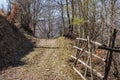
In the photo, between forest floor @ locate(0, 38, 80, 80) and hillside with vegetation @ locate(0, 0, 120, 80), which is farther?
forest floor @ locate(0, 38, 80, 80)

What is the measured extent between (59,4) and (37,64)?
28737 mm

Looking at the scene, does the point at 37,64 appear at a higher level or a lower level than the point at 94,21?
lower

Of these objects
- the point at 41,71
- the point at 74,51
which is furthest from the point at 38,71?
the point at 74,51

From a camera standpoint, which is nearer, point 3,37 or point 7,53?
point 7,53

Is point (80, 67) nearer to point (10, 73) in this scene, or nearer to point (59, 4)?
point (10, 73)

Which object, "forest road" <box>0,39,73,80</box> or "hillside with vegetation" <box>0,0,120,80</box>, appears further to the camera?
"forest road" <box>0,39,73,80</box>

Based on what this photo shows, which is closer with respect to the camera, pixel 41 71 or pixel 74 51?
pixel 41 71

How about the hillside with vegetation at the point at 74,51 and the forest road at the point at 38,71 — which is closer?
the hillside with vegetation at the point at 74,51

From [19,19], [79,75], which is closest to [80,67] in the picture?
[79,75]

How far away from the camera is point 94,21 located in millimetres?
27500

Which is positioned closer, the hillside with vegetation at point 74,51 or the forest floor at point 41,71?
the hillside with vegetation at point 74,51

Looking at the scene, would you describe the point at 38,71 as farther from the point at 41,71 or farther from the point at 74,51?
the point at 74,51

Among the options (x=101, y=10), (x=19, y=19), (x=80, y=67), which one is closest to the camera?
(x=80, y=67)

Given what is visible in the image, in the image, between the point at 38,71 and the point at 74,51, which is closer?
the point at 38,71
